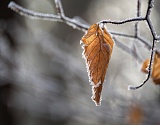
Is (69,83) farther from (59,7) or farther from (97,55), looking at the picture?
(97,55)

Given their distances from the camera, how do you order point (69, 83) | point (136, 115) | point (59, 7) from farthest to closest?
1. point (69, 83)
2. point (136, 115)
3. point (59, 7)

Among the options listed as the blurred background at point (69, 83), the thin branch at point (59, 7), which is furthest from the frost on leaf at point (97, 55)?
the blurred background at point (69, 83)

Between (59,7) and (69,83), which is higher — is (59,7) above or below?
above

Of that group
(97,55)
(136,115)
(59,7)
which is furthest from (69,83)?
(97,55)

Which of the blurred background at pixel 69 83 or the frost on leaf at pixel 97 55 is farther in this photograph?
the blurred background at pixel 69 83

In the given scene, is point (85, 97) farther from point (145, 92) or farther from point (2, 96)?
point (2, 96)

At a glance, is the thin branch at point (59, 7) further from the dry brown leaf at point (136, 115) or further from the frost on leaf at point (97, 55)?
the dry brown leaf at point (136, 115)

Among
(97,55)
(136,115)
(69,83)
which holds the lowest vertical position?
(69,83)

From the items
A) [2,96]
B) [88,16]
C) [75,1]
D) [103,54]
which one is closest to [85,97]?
[2,96]

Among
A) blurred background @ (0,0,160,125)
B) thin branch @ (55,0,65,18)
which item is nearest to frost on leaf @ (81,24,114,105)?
thin branch @ (55,0,65,18)
